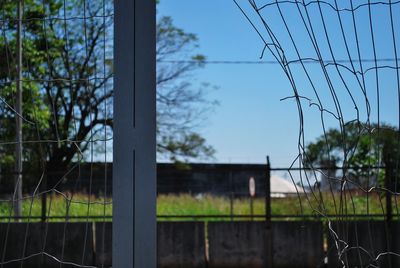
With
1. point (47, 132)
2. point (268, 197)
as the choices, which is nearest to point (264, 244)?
point (268, 197)

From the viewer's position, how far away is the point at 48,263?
7.64m

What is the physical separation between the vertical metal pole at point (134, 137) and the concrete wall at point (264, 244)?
6463 millimetres

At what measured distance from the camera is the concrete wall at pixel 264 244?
7938 millimetres

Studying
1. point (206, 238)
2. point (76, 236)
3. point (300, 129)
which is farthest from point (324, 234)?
point (300, 129)

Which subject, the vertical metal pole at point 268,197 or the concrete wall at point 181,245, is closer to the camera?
the concrete wall at point 181,245

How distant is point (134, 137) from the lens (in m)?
1.67

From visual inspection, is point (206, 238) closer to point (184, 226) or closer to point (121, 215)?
point (184, 226)

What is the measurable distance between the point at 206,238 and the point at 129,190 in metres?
6.57

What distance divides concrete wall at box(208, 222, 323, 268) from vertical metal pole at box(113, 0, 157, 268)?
646 cm

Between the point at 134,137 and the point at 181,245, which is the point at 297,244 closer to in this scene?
the point at 181,245

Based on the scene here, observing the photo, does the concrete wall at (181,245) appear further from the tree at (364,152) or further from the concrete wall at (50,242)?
the tree at (364,152)

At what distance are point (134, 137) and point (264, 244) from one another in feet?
21.5

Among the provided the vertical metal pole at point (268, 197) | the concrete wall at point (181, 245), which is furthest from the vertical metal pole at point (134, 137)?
the vertical metal pole at point (268, 197)

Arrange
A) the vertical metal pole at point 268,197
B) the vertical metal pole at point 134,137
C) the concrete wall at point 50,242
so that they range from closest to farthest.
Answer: the vertical metal pole at point 134,137 → the concrete wall at point 50,242 → the vertical metal pole at point 268,197
